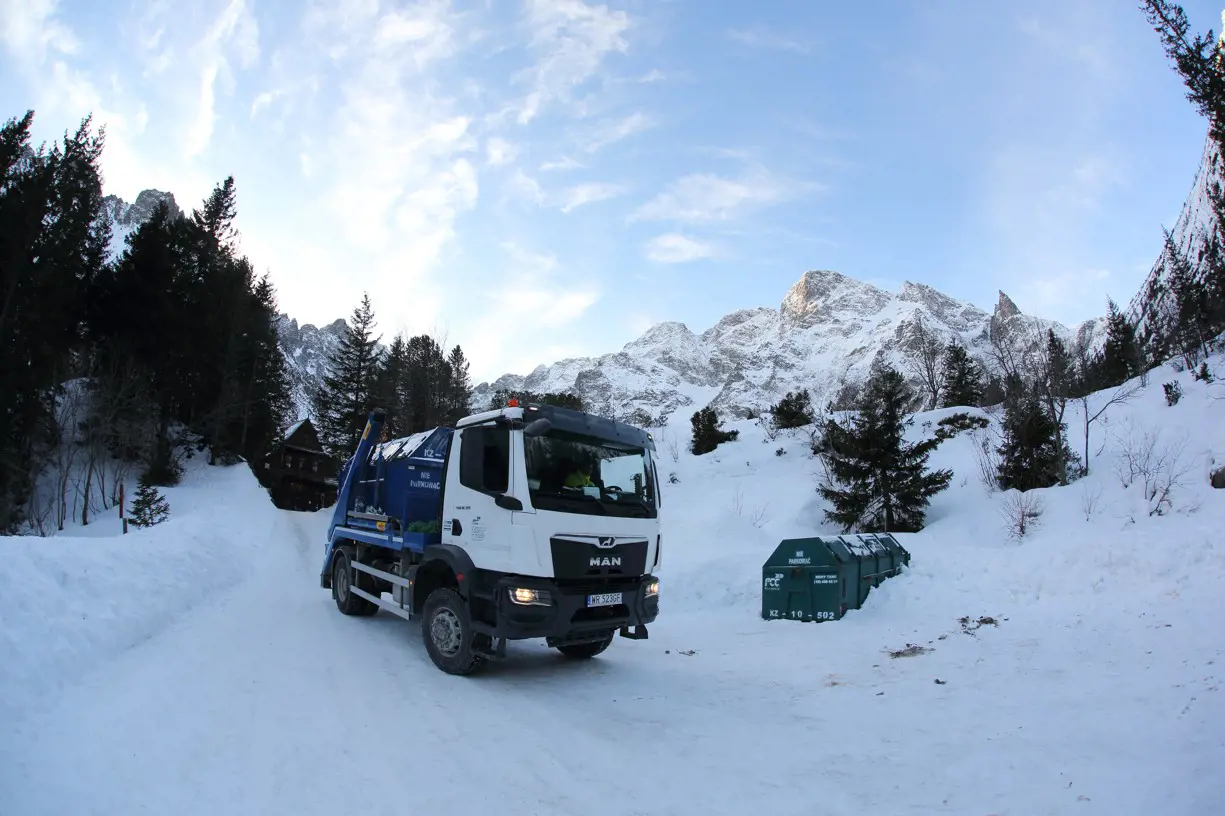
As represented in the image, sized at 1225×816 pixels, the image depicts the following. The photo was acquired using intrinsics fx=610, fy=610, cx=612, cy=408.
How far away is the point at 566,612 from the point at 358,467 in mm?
5865

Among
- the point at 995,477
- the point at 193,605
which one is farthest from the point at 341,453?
the point at 995,477

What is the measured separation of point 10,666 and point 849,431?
20356 mm

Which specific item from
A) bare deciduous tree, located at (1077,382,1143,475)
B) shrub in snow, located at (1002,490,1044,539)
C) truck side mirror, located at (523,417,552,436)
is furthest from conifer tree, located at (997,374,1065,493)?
truck side mirror, located at (523,417,552,436)

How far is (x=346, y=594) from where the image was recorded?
10.2 m

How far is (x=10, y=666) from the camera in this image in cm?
495

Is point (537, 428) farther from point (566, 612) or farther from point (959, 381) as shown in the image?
point (959, 381)

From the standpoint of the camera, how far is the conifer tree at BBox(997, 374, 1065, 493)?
59.1 ft

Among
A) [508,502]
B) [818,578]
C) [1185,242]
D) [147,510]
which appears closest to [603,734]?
[508,502]

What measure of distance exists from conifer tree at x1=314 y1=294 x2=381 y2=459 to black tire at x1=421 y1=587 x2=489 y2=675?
Answer: 34.7 metres

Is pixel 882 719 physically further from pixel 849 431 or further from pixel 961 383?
pixel 961 383

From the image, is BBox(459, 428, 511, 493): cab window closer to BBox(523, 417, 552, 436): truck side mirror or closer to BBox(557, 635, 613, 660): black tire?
BBox(523, 417, 552, 436): truck side mirror

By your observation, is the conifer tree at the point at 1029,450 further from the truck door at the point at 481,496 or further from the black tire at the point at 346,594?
the black tire at the point at 346,594

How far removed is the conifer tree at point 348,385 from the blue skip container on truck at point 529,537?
34319 millimetres

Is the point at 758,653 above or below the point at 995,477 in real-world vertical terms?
below
